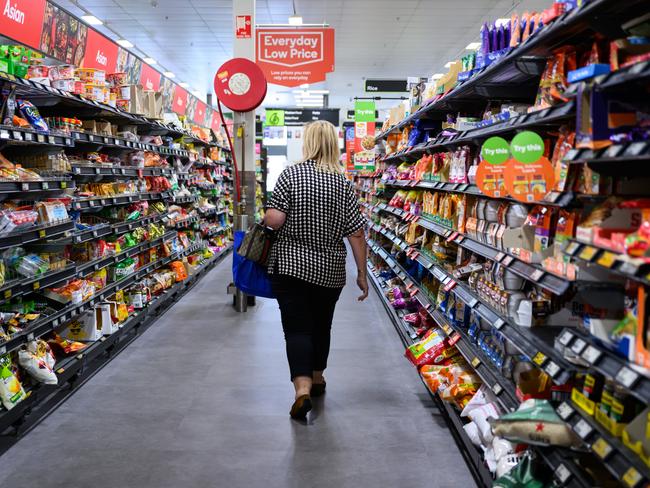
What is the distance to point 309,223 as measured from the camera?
143 inches

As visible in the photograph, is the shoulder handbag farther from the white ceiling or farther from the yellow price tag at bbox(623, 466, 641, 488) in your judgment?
the white ceiling

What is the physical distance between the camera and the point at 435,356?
3.94 m

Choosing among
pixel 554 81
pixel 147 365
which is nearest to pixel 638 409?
pixel 554 81

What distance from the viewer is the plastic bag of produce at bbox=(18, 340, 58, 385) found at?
11.6 feet

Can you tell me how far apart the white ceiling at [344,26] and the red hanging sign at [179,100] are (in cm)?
171

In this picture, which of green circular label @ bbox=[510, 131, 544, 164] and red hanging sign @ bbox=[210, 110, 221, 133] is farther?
red hanging sign @ bbox=[210, 110, 221, 133]

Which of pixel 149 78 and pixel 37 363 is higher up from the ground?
pixel 149 78

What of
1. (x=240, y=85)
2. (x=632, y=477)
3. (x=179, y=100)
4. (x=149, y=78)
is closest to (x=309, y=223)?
(x=632, y=477)

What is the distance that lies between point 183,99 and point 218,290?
14.4 feet

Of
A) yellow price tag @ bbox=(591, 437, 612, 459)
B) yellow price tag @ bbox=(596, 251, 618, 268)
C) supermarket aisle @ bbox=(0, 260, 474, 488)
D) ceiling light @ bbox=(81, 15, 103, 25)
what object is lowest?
supermarket aisle @ bbox=(0, 260, 474, 488)

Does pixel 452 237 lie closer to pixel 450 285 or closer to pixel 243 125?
pixel 450 285

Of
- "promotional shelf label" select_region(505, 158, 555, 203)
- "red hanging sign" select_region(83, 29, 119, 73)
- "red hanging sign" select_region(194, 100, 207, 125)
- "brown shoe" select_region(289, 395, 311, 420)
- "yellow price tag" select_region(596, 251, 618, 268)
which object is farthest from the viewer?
"red hanging sign" select_region(194, 100, 207, 125)

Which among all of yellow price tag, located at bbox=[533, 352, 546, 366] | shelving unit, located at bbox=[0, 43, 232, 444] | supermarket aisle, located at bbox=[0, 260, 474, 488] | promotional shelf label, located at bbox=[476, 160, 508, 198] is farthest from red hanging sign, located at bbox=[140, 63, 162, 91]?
yellow price tag, located at bbox=[533, 352, 546, 366]

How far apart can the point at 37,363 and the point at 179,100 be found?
26.0ft
